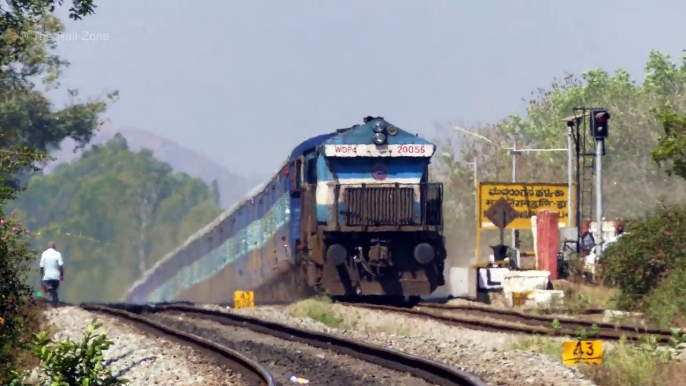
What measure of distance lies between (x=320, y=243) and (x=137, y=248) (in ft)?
236

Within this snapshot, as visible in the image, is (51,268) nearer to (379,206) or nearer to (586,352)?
(379,206)

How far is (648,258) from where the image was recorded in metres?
20.5

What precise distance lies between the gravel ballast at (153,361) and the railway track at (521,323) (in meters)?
4.57

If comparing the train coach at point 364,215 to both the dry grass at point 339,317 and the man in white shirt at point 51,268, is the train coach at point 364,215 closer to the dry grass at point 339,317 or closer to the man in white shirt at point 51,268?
the dry grass at point 339,317

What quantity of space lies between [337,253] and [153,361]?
9.48m

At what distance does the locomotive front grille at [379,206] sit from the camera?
2211cm

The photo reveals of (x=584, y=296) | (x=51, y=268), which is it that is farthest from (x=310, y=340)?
(x=584, y=296)

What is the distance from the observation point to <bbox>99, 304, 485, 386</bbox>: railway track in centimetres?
1047

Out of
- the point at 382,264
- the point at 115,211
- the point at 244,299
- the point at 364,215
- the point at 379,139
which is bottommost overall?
the point at 244,299

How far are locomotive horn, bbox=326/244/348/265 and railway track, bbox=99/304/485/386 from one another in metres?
2.66

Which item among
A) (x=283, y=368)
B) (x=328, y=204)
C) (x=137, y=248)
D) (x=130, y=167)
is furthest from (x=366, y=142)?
(x=130, y=167)

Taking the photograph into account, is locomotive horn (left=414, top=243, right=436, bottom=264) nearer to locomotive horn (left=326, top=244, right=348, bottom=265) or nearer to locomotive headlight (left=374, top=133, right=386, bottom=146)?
locomotive horn (left=326, top=244, right=348, bottom=265)

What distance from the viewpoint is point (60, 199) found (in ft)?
347

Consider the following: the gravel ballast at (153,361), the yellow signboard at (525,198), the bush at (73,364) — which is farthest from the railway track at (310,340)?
the yellow signboard at (525,198)
